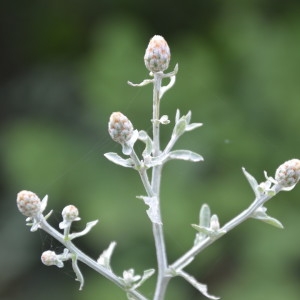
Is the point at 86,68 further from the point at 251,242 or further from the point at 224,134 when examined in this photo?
the point at 251,242

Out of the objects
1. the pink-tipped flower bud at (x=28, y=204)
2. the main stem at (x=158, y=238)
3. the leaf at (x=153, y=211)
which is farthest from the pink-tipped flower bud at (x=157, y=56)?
the pink-tipped flower bud at (x=28, y=204)

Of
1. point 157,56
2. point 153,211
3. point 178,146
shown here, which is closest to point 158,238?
point 153,211

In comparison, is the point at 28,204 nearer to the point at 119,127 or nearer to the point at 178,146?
the point at 119,127

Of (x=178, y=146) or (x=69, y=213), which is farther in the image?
(x=178, y=146)

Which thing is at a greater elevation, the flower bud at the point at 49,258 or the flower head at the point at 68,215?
the flower head at the point at 68,215

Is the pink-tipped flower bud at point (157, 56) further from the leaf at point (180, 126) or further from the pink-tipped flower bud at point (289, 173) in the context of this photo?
the pink-tipped flower bud at point (289, 173)

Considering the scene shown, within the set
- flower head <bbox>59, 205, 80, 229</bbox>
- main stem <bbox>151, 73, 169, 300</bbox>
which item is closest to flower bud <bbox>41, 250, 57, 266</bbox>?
flower head <bbox>59, 205, 80, 229</bbox>

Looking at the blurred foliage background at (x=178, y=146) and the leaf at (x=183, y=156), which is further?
the blurred foliage background at (x=178, y=146)

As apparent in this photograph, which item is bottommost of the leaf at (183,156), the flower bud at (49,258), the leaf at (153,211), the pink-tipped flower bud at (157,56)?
the flower bud at (49,258)
